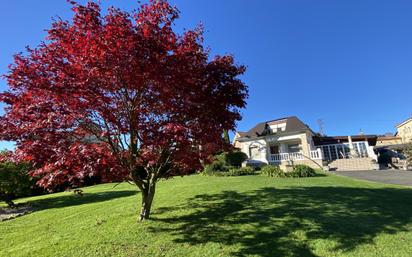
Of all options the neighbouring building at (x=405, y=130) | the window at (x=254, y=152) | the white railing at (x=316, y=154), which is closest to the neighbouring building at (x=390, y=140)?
the neighbouring building at (x=405, y=130)

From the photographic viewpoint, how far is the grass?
202 inches

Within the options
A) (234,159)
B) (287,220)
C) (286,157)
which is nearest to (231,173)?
(234,159)

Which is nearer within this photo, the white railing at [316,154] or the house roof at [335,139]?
the white railing at [316,154]

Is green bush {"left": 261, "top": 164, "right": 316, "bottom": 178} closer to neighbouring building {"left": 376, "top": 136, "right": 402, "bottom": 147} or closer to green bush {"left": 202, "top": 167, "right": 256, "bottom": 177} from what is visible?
green bush {"left": 202, "top": 167, "right": 256, "bottom": 177}

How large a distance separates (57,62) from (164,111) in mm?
2444

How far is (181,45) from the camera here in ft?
20.1

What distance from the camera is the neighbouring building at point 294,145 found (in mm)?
25966

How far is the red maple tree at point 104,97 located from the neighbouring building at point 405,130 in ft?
187

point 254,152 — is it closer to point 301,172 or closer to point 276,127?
point 276,127

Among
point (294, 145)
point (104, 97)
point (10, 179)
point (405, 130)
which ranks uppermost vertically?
point (405, 130)

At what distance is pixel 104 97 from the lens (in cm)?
533

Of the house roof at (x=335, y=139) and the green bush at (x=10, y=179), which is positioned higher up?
the house roof at (x=335, y=139)

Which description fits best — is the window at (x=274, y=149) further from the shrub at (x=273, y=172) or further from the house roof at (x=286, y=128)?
the shrub at (x=273, y=172)

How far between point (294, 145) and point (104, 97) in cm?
2857
